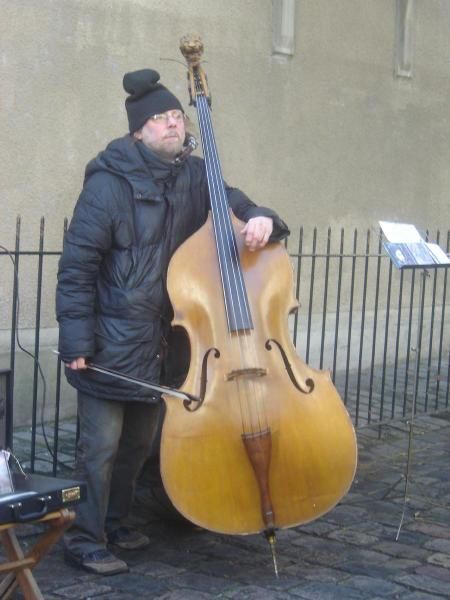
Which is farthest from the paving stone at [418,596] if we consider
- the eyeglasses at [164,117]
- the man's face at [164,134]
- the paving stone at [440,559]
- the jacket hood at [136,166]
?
the eyeglasses at [164,117]

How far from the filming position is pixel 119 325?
410 centimetres

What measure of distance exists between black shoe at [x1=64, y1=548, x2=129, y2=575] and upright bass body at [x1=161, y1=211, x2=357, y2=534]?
0.57 meters

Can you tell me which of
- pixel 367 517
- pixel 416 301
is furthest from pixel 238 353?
pixel 416 301

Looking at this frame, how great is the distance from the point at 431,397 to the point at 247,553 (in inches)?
162

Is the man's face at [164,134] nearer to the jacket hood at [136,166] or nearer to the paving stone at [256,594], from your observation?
the jacket hood at [136,166]

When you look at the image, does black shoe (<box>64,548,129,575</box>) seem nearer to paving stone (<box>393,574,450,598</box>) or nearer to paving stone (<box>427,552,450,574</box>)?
paving stone (<box>393,574,450,598</box>)

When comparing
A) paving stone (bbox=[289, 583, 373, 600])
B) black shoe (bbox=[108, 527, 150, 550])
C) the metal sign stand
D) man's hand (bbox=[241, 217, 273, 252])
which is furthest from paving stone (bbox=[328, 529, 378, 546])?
man's hand (bbox=[241, 217, 273, 252])

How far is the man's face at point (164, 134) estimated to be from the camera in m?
4.16

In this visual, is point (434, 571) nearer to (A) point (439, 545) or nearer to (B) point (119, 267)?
(A) point (439, 545)

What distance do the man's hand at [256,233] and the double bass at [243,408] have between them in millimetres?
51

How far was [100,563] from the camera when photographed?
4.14m

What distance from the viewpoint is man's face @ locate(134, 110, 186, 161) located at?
416cm

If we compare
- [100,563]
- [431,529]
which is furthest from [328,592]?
[431,529]

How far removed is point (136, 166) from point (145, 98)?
0.94 feet
